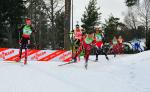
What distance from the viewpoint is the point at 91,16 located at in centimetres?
7788

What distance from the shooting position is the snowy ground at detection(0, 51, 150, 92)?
13898 millimetres

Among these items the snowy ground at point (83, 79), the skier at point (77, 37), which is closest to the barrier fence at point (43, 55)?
the skier at point (77, 37)

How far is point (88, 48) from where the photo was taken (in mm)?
20688

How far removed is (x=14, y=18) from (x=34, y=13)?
7.04 metres

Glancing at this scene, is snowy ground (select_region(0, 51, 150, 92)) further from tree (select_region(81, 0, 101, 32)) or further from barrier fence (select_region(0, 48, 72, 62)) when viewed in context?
tree (select_region(81, 0, 101, 32))

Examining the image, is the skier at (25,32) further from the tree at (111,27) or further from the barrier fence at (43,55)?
the tree at (111,27)

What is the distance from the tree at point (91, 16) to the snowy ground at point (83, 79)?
5684 cm

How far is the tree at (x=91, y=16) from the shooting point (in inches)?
3012

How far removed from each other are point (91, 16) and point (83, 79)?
61785 mm

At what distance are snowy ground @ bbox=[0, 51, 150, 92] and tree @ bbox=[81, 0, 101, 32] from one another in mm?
56837

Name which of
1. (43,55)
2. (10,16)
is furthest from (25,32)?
(10,16)

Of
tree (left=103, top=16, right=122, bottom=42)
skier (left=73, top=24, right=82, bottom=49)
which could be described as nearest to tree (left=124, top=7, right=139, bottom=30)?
tree (left=103, top=16, right=122, bottom=42)

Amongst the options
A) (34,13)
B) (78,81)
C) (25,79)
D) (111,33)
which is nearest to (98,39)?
(78,81)

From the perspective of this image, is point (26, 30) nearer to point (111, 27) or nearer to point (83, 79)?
point (83, 79)
